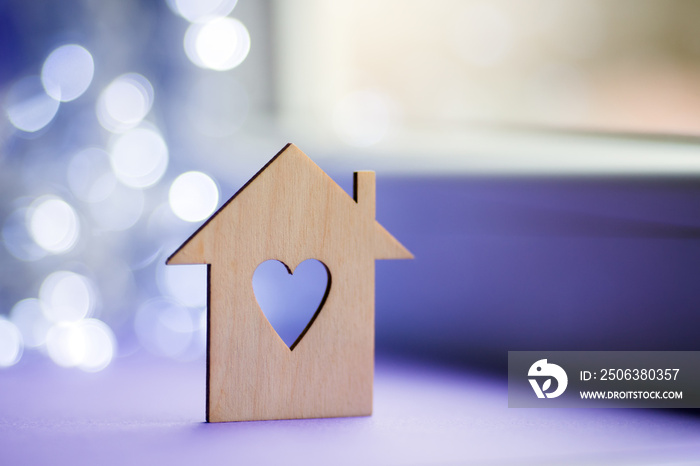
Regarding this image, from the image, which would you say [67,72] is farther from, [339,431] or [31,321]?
[339,431]

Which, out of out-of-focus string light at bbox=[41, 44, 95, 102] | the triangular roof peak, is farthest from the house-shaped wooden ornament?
out-of-focus string light at bbox=[41, 44, 95, 102]

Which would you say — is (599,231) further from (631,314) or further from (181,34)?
(181,34)

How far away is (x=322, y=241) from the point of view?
0.77 metres

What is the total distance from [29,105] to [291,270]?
0.74m

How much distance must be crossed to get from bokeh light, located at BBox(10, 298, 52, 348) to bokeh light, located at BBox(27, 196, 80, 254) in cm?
10

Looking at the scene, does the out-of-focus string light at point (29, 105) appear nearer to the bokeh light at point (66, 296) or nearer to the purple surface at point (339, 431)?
the bokeh light at point (66, 296)

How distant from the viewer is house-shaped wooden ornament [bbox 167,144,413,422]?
28.7 inches

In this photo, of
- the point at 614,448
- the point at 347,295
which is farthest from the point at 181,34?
the point at 614,448

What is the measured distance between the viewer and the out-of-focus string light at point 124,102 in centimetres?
128

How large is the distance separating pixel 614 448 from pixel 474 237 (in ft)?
1.95

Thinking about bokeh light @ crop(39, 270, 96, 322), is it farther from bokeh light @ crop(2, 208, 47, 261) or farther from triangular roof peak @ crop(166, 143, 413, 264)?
triangular roof peak @ crop(166, 143, 413, 264)

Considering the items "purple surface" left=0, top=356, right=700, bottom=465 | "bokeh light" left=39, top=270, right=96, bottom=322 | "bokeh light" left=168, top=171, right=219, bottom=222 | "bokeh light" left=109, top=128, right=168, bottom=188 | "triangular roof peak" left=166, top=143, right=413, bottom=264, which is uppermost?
"bokeh light" left=109, top=128, right=168, bottom=188

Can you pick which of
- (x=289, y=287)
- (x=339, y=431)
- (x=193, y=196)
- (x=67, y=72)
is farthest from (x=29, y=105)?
(x=339, y=431)

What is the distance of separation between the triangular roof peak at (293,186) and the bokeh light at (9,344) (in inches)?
17.9
